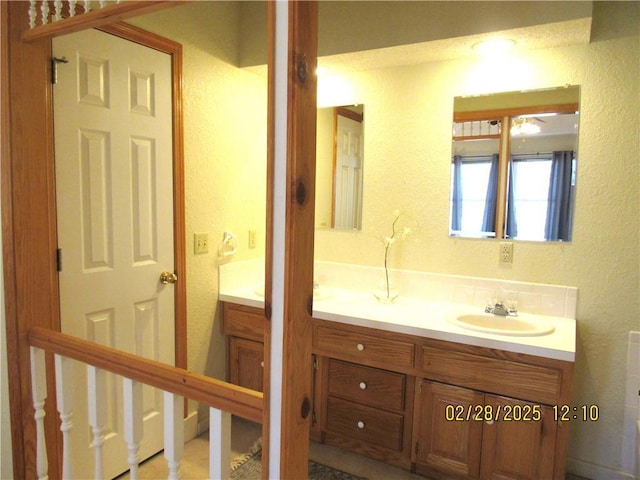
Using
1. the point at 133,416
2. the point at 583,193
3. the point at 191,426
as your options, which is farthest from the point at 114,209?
the point at 583,193

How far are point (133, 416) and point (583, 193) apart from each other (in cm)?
218

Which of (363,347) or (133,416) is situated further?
(363,347)

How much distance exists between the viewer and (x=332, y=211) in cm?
281

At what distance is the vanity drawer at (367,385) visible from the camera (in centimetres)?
214

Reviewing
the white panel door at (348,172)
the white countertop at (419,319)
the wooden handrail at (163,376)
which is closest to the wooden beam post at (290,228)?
the wooden handrail at (163,376)

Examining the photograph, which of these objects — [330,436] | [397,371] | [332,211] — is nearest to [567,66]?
[332,211]

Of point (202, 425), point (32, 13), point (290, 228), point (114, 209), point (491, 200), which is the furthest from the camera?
point (202, 425)

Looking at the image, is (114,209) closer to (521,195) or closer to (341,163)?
(341,163)

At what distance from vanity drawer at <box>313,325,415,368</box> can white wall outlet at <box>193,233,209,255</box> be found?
81 centimetres

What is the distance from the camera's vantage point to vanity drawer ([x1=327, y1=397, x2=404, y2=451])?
2.17 metres

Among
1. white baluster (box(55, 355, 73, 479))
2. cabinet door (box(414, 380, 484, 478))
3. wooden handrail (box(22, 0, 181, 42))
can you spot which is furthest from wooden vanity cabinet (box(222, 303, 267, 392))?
wooden handrail (box(22, 0, 181, 42))

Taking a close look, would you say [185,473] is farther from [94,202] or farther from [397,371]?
[94,202]

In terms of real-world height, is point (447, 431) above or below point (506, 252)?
below

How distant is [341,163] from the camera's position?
9.00ft
